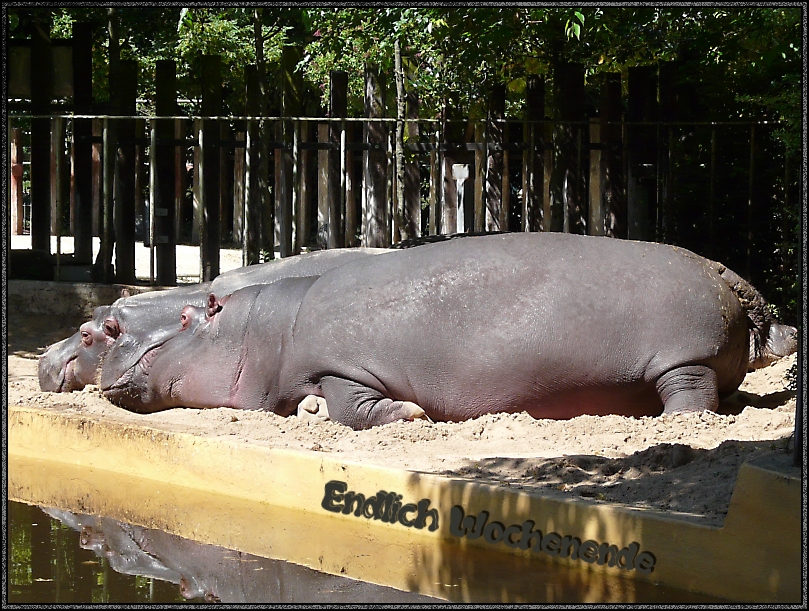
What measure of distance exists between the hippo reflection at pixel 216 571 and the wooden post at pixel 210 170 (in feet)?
16.6

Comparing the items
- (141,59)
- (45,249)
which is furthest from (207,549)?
(141,59)

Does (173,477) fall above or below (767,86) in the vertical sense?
below

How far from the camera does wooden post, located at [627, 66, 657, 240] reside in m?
9.45

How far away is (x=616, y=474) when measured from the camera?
4770mm

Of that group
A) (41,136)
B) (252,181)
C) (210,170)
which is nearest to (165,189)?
(210,170)

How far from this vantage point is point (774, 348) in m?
7.23

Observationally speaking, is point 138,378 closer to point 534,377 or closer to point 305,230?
point 534,377

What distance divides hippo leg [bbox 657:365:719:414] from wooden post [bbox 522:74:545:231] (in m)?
3.38

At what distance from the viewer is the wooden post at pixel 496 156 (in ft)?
30.7

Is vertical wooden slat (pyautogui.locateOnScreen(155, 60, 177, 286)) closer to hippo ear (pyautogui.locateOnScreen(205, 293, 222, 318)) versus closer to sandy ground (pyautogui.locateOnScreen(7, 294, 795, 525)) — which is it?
sandy ground (pyautogui.locateOnScreen(7, 294, 795, 525))

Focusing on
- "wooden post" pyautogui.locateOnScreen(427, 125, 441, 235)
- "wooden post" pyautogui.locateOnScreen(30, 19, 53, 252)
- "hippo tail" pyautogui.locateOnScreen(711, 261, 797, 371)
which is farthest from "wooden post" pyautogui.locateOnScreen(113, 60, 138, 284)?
"hippo tail" pyautogui.locateOnScreen(711, 261, 797, 371)

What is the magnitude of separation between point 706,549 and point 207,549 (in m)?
2.09

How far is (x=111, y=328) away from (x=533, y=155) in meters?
4.13

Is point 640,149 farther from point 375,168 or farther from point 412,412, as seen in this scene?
point 412,412
